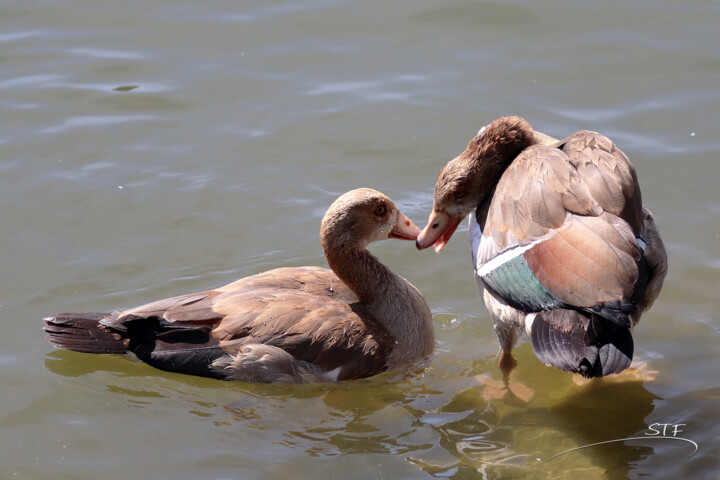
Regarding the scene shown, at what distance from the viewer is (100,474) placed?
545cm

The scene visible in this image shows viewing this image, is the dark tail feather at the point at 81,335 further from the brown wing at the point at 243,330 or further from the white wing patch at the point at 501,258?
the white wing patch at the point at 501,258

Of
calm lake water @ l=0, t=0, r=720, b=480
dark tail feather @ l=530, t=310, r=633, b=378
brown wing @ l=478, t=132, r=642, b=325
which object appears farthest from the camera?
calm lake water @ l=0, t=0, r=720, b=480

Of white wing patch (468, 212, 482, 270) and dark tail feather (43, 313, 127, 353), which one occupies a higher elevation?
white wing patch (468, 212, 482, 270)

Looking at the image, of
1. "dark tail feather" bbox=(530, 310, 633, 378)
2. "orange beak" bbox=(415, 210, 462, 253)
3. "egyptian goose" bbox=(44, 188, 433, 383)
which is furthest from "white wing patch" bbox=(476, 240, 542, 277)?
"egyptian goose" bbox=(44, 188, 433, 383)

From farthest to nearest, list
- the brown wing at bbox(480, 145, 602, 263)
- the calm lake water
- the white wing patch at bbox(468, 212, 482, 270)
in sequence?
the white wing patch at bbox(468, 212, 482, 270) < the calm lake water < the brown wing at bbox(480, 145, 602, 263)

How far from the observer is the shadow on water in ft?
18.3

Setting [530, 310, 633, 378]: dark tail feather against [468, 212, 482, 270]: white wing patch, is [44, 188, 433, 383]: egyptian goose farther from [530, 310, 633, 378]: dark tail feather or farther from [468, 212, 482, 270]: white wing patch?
[530, 310, 633, 378]: dark tail feather

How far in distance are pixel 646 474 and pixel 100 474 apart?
326cm

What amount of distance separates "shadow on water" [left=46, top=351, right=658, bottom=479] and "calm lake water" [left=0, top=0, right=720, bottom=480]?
17 millimetres

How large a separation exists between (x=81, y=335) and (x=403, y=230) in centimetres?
241

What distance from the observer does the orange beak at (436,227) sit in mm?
6383

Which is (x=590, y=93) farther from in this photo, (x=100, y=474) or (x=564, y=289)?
(x=100, y=474)

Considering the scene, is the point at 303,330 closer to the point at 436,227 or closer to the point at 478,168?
the point at 436,227

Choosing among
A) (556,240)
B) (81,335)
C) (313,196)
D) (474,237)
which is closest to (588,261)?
(556,240)
